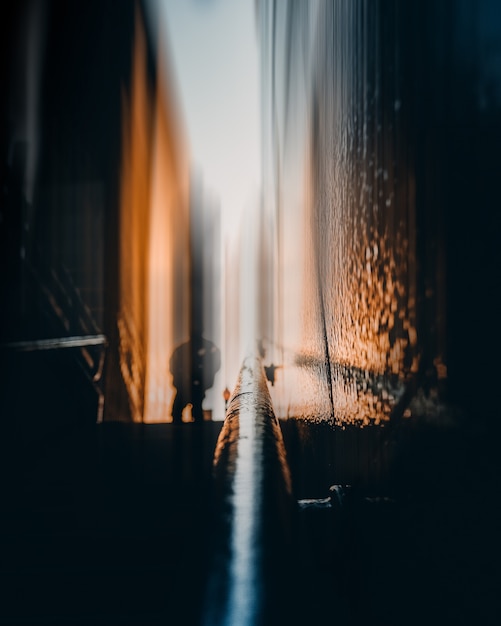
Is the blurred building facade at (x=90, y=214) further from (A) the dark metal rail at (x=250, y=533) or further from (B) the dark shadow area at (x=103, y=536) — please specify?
(A) the dark metal rail at (x=250, y=533)

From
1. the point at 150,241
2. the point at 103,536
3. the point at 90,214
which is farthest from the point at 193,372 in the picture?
the point at 150,241

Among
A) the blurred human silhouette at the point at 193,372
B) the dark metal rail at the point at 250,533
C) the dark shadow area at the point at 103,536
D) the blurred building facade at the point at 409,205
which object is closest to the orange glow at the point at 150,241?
the blurred human silhouette at the point at 193,372

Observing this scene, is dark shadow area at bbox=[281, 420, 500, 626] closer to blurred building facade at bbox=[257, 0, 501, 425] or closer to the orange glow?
blurred building facade at bbox=[257, 0, 501, 425]

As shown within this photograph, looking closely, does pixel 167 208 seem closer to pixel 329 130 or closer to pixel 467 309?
pixel 329 130

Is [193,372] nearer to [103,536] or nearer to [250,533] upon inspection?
[103,536]

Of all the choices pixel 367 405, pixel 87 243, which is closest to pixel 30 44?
pixel 87 243

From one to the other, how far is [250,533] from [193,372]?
5.48 m

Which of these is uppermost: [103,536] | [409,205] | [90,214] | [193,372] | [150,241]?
[150,241]

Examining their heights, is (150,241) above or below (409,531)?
above

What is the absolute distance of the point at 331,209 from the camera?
1.41 m

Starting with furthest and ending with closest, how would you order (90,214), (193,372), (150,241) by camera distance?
1. (150,241)
2. (90,214)
3. (193,372)

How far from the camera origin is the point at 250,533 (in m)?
0.63

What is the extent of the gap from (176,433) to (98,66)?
12.8ft

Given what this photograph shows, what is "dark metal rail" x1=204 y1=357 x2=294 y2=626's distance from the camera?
51 centimetres
